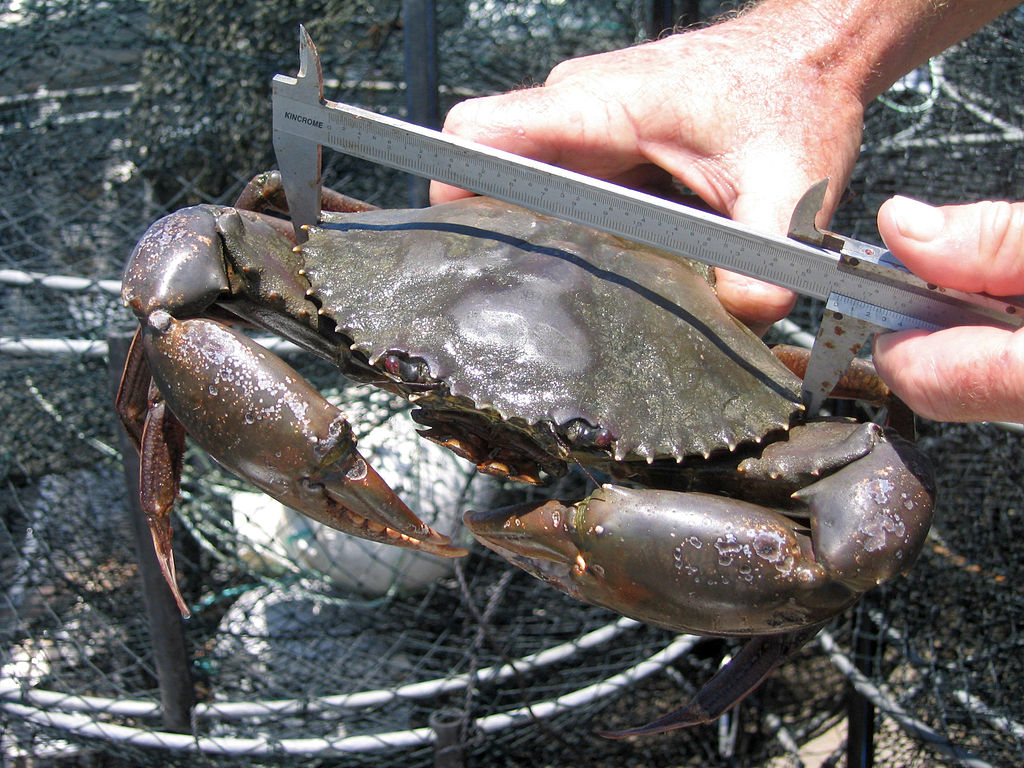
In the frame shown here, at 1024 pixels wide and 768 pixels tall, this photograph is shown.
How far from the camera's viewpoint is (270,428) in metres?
1.28

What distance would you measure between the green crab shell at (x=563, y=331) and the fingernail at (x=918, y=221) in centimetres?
38

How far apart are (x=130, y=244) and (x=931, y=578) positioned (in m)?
2.64

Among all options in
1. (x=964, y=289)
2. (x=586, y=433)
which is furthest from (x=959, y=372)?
(x=586, y=433)

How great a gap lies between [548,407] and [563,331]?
14 centimetres

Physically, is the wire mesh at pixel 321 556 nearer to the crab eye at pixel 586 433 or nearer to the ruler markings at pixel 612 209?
the crab eye at pixel 586 433

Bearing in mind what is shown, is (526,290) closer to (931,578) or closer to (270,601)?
(270,601)

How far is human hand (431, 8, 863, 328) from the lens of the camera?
1.78 metres

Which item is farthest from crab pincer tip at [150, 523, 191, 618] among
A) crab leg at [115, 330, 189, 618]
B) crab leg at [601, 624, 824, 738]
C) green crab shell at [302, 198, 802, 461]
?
crab leg at [601, 624, 824, 738]

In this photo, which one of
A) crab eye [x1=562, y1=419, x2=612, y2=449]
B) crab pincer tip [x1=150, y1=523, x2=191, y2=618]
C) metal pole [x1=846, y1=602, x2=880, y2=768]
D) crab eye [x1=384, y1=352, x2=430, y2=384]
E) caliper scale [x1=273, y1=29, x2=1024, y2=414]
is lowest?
metal pole [x1=846, y1=602, x2=880, y2=768]

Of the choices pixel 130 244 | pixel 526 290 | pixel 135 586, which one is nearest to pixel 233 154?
pixel 130 244

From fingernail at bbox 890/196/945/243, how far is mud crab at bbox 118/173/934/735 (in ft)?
1.10

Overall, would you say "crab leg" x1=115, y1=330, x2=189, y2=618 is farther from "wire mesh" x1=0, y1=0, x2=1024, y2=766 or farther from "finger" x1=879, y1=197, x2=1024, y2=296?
"finger" x1=879, y1=197, x2=1024, y2=296

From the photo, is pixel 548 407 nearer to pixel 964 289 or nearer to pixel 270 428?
pixel 270 428

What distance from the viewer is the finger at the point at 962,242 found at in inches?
47.5
